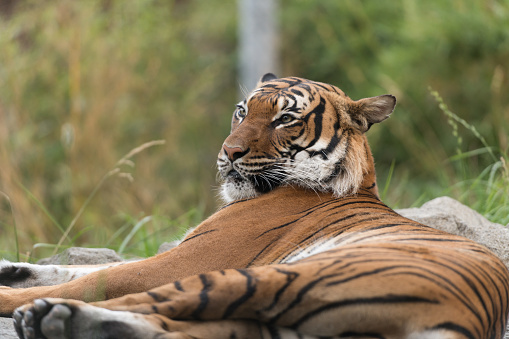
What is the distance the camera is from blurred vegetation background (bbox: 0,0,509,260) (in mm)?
6305

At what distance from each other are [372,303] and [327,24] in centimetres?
810

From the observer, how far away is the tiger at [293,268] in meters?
2.16

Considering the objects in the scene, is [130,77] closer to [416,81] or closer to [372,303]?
[416,81]

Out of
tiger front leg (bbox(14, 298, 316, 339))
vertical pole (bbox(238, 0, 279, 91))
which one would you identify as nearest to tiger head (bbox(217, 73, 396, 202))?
tiger front leg (bbox(14, 298, 316, 339))

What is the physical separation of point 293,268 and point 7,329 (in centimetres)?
114

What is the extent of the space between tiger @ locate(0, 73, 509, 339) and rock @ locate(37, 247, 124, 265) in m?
0.42

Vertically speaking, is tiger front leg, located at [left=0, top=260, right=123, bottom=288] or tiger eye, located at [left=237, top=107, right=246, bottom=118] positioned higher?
tiger eye, located at [left=237, top=107, right=246, bottom=118]

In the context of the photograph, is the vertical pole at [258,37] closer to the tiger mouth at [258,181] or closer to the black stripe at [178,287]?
the tiger mouth at [258,181]

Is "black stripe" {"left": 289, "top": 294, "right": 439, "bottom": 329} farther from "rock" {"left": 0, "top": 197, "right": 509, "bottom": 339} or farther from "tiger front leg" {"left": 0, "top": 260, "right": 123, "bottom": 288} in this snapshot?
"rock" {"left": 0, "top": 197, "right": 509, "bottom": 339}

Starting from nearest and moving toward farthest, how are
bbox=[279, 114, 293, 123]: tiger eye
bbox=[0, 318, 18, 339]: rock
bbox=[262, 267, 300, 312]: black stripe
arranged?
bbox=[262, 267, 300, 312]: black stripe < bbox=[0, 318, 18, 339]: rock < bbox=[279, 114, 293, 123]: tiger eye

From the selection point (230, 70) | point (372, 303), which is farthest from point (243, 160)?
point (230, 70)

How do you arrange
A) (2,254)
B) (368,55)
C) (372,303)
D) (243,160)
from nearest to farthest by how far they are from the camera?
(372,303), (243,160), (2,254), (368,55)

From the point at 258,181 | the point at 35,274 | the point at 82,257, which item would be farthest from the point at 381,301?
the point at 82,257

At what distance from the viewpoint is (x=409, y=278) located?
7.23 feet
